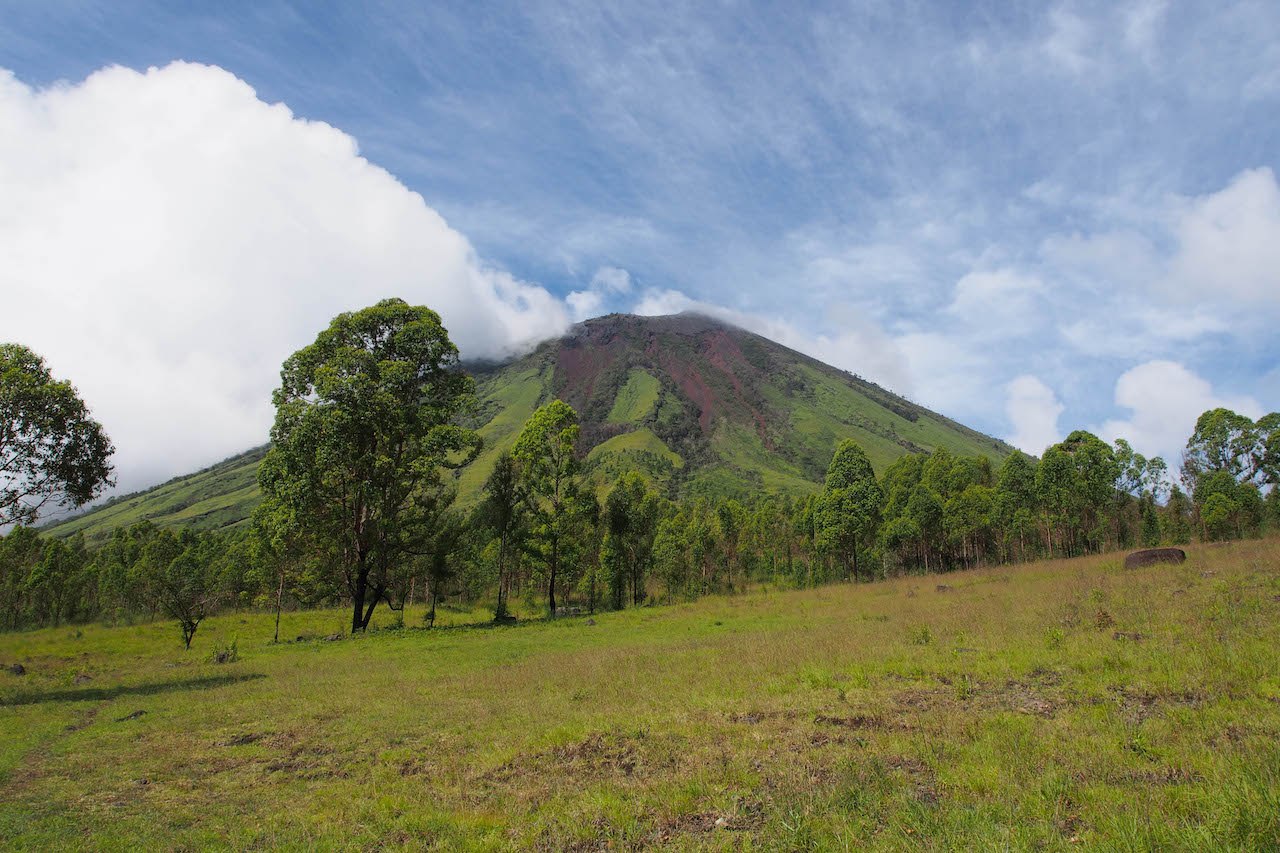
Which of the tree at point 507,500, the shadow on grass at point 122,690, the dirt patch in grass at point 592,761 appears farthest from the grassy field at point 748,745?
the tree at point 507,500

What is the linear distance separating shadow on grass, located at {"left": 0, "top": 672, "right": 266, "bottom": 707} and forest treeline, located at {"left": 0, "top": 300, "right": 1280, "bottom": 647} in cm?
1115

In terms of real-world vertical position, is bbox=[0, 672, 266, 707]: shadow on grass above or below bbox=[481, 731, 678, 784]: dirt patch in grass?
below

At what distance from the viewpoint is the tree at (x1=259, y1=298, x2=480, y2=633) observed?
3138cm

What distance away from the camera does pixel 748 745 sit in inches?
339

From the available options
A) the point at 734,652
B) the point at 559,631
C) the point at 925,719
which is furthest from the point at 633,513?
the point at 925,719

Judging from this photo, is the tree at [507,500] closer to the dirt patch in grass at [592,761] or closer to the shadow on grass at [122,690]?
the shadow on grass at [122,690]

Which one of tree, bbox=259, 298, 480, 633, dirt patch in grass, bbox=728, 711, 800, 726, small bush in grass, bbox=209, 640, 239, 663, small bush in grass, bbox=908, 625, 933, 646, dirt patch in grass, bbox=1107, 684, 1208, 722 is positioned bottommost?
small bush in grass, bbox=209, 640, 239, 663

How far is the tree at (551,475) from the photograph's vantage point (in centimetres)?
3803

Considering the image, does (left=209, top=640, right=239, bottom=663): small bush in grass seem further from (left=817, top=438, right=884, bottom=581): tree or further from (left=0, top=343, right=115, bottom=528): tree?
(left=817, top=438, right=884, bottom=581): tree

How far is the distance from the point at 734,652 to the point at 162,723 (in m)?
14.4

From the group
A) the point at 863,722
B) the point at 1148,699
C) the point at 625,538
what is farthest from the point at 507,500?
the point at 1148,699

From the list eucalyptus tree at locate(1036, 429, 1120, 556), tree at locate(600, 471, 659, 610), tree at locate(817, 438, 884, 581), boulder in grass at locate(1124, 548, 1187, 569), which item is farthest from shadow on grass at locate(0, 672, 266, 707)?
eucalyptus tree at locate(1036, 429, 1120, 556)

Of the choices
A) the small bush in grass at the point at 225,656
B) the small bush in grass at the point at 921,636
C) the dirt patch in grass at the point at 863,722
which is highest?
the dirt patch in grass at the point at 863,722

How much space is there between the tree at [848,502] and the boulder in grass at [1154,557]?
27.6 m
